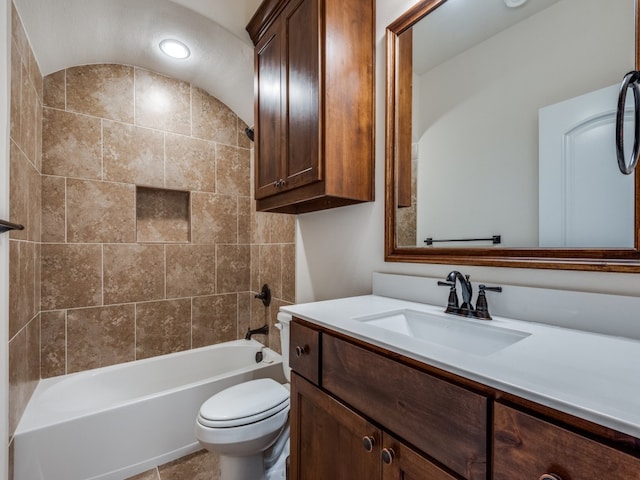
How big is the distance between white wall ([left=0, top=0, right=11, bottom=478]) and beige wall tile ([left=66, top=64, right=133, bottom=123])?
0.85m

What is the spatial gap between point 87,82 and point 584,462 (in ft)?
9.53

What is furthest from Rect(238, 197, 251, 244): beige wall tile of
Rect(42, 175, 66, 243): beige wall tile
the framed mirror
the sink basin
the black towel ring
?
the black towel ring

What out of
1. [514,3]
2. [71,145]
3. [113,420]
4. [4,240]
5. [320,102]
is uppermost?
[514,3]

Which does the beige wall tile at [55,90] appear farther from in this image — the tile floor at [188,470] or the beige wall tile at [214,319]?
the tile floor at [188,470]

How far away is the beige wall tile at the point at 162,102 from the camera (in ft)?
7.41

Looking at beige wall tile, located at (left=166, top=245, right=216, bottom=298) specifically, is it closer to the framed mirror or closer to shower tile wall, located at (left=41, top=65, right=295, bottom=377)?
shower tile wall, located at (left=41, top=65, right=295, bottom=377)

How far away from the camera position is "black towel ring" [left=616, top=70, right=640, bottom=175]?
73 cm

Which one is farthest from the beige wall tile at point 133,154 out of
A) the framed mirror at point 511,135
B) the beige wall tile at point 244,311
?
the framed mirror at point 511,135

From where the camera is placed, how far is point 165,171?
236 centimetres

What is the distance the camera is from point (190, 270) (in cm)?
248

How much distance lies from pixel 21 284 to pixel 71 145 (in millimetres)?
1027

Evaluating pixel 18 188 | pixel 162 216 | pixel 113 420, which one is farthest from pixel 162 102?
pixel 113 420

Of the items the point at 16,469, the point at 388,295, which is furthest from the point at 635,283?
the point at 16,469

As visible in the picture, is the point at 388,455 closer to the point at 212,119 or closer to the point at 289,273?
the point at 289,273
